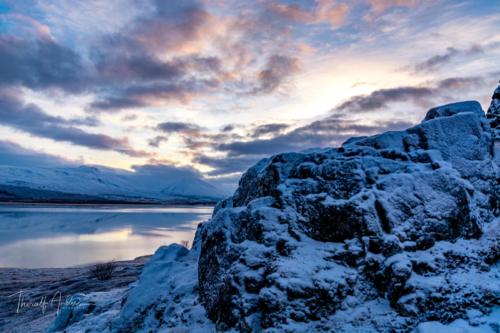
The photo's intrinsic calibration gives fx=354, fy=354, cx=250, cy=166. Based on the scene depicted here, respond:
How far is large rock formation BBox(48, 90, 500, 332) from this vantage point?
18.9 feet

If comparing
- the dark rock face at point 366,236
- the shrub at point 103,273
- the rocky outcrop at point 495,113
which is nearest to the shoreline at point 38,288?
the shrub at point 103,273

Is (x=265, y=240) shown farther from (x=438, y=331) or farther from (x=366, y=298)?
(x=438, y=331)

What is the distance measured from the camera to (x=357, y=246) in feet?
21.2

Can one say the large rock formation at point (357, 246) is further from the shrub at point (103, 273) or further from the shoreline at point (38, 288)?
the shrub at point (103, 273)

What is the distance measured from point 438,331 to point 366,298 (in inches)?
45.1

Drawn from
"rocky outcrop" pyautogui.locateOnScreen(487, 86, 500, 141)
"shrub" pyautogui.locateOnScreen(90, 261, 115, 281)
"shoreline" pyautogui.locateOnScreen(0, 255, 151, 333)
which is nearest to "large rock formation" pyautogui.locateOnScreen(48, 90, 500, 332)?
"rocky outcrop" pyautogui.locateOnScreen(487, 86, 500, 141)

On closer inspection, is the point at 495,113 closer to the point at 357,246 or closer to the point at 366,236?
the point at 366,236

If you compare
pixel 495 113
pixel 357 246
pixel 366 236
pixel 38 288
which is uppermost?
pixel 495 113

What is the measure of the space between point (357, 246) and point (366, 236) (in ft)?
0.81

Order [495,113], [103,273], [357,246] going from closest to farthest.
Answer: [357,246] < [495,113] < [103,273]

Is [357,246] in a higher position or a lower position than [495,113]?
lower

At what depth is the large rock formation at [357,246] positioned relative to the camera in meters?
5.77

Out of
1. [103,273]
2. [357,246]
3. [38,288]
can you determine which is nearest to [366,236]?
[357,246]

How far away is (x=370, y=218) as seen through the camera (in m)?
6.52
